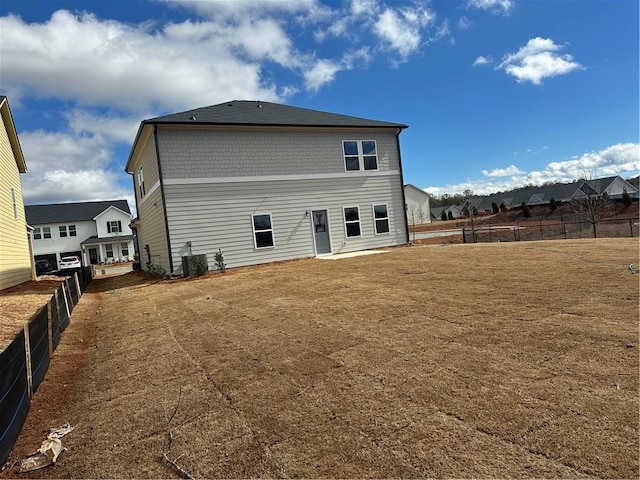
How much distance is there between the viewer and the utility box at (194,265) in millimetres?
14438

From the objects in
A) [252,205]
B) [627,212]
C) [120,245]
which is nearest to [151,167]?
[252,205]

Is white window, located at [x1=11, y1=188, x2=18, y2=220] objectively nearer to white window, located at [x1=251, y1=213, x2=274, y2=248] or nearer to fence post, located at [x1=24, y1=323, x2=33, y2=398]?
white window, located at [x1=251, y1=213, x2=274, y2=248]

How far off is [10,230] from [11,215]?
0.94 metres

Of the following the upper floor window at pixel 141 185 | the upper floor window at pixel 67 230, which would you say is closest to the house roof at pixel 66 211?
the upper floor window at pixel 67 230

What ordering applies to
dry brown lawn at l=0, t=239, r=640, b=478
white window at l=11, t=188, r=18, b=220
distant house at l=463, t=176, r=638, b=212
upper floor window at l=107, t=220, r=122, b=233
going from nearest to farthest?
dry brown lawn at l=0, t=239, r=640, b=478 < white window at l=11, t=188, r=18, b=220 < upper floor window at l=107, t=220, r=122, b=233 < distant house at l=463, t=176, r=638, b=212

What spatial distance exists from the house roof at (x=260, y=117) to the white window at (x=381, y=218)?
3789mm

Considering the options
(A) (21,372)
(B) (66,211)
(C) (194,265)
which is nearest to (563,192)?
(C) (194,265)

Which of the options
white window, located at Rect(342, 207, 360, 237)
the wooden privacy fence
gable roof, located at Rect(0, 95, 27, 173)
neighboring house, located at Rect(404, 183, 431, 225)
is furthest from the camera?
neighboring house, located at Rect(404, 183, 431, 225)

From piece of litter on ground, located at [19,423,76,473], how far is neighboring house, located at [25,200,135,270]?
155 feet

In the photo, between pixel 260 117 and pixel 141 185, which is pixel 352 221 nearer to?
pixel 260 117

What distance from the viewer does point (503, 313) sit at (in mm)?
5629

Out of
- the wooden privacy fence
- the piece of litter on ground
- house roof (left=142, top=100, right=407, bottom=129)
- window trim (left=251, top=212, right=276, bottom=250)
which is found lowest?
the piece of litter on ground

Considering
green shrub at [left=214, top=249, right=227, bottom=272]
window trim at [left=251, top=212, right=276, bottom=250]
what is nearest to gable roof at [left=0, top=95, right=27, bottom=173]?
green shrub at [left=214, top=249, right=227, bottom=272]

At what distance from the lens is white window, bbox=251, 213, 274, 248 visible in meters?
16.3
